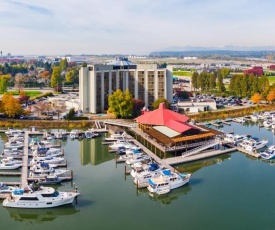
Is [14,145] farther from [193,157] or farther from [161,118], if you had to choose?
[193,157]

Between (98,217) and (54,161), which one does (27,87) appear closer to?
(54,161)

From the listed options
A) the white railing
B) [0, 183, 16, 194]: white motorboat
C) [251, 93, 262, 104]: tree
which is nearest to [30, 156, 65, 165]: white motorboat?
[0, 183, 16, 194]: white motorboat

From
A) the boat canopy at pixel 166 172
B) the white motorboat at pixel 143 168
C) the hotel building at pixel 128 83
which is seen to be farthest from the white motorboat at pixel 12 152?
the hotel building at pixel 128 83

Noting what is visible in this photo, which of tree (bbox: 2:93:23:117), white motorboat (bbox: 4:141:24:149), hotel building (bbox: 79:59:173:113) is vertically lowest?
white motorboat (bbox: 4:141:24:149)

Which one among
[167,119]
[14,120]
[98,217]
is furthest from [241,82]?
[98,217]

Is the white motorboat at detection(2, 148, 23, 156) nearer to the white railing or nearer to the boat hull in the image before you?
the boat hull

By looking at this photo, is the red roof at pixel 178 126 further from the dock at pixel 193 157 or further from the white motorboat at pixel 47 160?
the white motorboat at pixel 47 160

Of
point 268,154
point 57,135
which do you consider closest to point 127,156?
point 57,135
